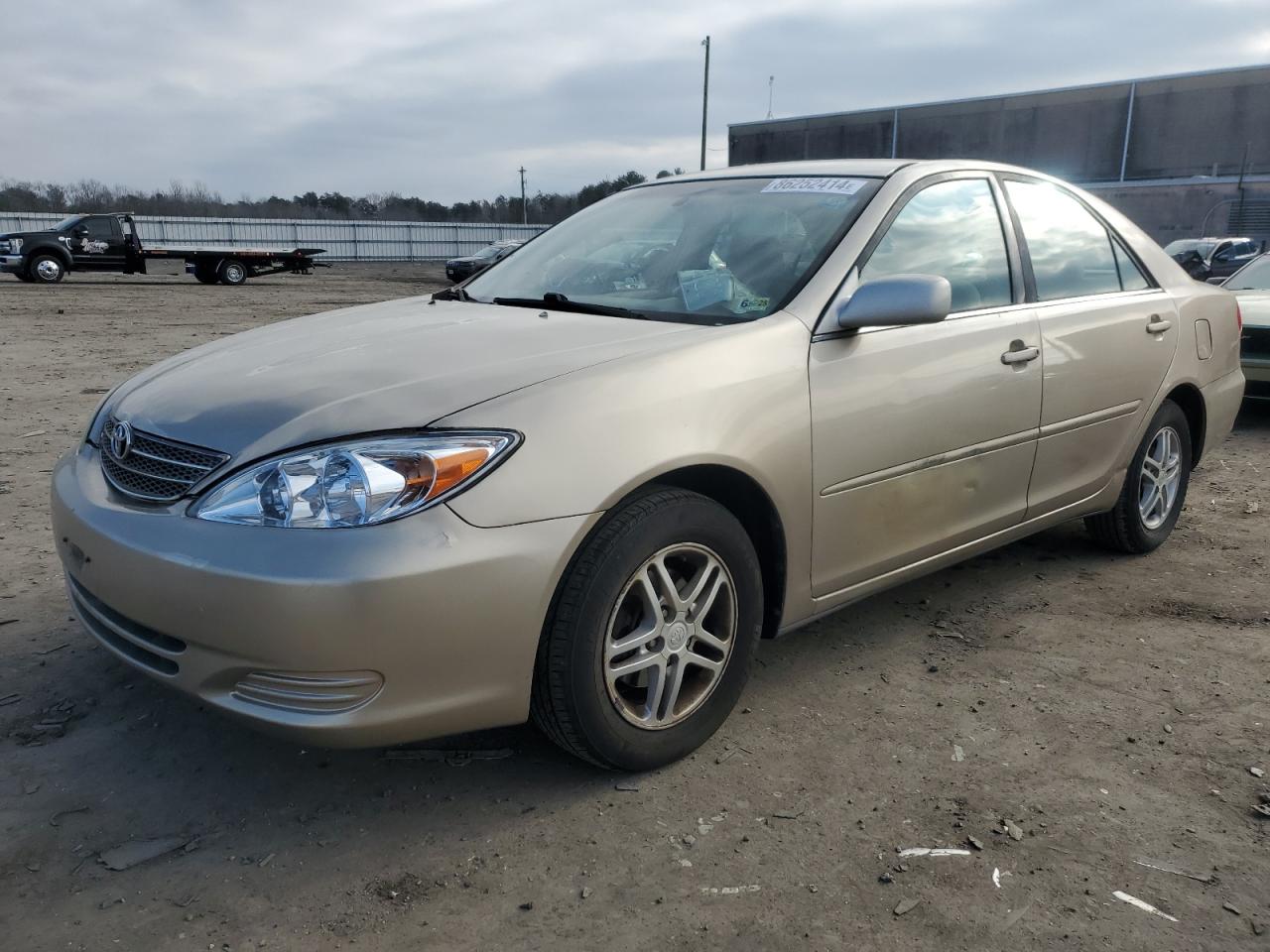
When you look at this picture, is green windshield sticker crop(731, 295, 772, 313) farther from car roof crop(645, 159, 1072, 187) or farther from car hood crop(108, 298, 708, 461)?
car roof crop(645, 159, 1072, 187)

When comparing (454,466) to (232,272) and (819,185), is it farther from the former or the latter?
(232,272)

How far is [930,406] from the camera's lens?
3125 millimetres

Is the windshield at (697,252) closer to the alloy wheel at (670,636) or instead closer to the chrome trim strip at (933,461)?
the chrome trim strip at (933,461)

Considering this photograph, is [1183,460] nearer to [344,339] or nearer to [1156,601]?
[1156,601]

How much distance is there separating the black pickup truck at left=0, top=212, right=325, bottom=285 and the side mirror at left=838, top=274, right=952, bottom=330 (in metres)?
25.3

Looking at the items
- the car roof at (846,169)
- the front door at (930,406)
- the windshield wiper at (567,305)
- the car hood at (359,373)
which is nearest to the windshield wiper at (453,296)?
the windshield wiper at (567,305)

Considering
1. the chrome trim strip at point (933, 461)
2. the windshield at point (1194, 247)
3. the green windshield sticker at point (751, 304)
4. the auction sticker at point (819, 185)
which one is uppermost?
the auction sticker at point (819, 185)

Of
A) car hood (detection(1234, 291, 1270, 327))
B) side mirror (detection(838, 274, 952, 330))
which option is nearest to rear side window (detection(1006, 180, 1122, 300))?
side mirror (detection(838, 274, 952, 330))

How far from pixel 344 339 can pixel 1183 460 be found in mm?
3666

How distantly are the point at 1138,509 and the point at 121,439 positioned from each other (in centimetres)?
387

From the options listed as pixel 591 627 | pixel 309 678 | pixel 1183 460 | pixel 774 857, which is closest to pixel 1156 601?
pixel 1183 460

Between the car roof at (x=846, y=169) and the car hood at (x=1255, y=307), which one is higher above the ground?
the car roof at (x=846, y=169)

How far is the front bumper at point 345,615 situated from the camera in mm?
2098

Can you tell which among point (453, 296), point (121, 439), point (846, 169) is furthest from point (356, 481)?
point (846, 169)
